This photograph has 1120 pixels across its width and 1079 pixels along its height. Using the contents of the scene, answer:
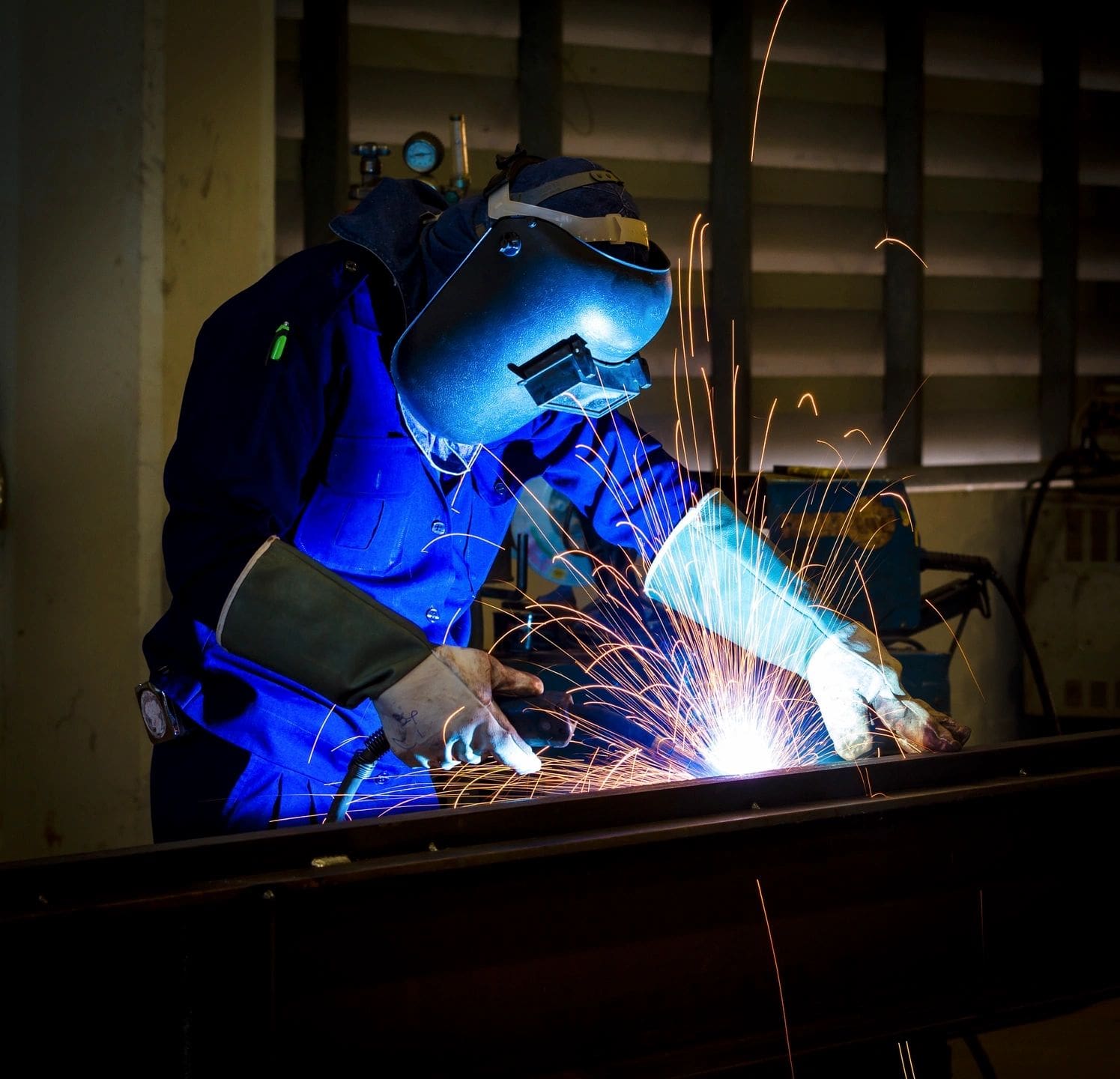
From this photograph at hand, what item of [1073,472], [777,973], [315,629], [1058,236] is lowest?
[777,973]

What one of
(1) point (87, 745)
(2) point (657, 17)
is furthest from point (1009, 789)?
(2) point (657, 17)

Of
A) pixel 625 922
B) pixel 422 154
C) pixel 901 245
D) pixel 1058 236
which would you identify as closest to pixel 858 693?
pixel 625 922

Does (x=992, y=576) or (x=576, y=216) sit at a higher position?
(x=576, y=216)

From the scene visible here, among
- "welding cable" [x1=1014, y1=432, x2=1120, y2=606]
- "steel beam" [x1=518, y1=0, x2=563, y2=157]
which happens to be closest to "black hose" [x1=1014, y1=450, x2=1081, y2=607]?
"welding cable" [x1=1014, y1=432, x2=1120, y2=606]

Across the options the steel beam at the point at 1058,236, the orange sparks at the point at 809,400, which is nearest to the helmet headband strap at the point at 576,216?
the orange sparks at the point at 809,400

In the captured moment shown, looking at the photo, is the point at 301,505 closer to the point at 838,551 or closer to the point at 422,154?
the point at 422,154

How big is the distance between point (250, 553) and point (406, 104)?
302 centimetres

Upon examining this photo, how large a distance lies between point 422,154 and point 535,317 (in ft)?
3.81

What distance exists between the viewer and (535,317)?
154cm

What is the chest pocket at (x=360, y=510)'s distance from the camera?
164 cm

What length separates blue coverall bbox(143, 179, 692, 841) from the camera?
56.7 inches

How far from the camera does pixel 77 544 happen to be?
8.42ft

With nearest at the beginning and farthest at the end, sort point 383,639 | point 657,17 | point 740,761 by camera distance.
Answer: point 383,639 < point 740,761 < point 657,17

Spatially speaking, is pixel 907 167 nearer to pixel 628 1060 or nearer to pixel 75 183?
pixel 75 183
